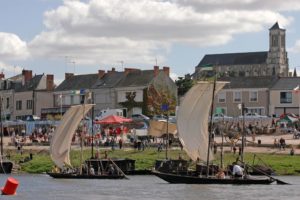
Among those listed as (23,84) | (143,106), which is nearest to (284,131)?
(143,106)

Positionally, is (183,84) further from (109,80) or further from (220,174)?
(220,174)

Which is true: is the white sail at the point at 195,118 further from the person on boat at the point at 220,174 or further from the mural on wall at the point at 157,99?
the mural on wall at the point at 157,99

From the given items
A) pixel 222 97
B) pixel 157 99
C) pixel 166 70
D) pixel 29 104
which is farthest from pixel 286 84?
pixel 29 104

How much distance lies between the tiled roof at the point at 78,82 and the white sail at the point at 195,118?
7961 cm

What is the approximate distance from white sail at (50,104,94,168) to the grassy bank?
6718 millimetres

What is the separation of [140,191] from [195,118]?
9210 mm

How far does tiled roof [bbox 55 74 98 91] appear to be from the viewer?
491 ft

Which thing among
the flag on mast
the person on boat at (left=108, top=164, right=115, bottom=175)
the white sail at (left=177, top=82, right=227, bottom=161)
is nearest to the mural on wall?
the flag on mast

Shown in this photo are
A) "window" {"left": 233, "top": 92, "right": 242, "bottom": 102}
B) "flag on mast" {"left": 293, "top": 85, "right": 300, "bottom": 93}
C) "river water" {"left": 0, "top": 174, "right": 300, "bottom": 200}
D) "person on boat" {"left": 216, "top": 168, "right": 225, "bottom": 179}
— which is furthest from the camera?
"window" {"left": 233, "top": 92, "right": 242, "bottom": 102}

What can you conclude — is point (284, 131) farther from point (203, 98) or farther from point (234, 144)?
point (203, 98)

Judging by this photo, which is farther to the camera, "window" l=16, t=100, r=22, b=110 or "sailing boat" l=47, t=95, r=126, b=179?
"window" l=16, t=100, r=22, b=110

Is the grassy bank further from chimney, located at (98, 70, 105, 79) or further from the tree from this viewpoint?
the tree

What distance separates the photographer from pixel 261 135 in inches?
4151

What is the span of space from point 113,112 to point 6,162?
35512 millimetres
